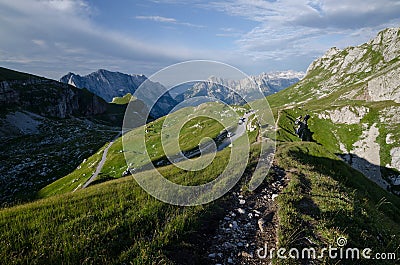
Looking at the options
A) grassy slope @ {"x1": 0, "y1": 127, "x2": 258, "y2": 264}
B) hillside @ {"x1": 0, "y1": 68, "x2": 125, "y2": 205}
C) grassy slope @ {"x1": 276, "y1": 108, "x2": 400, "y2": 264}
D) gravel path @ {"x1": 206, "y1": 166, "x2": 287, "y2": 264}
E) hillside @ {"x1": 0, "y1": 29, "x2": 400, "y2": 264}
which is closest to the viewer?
grassy slope @ {"x1": 0, "y1": 127, "x2": 258, "y2": 264}

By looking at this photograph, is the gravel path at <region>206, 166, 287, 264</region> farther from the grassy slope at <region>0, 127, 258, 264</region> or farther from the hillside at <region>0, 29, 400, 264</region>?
the grassy slope at <region>0, 127, 258, 264</region>

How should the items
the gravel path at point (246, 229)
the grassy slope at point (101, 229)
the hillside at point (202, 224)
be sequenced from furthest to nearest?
the gravel path at point (246, 229) → the hillside at point (202, 224) → the grassy slope at point (101, 229)

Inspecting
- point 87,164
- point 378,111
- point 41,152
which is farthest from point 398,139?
point 41,152

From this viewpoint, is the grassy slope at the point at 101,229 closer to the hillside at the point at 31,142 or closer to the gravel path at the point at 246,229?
the gravel path at the point at 246,229

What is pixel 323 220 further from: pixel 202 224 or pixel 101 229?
pixel 101 229

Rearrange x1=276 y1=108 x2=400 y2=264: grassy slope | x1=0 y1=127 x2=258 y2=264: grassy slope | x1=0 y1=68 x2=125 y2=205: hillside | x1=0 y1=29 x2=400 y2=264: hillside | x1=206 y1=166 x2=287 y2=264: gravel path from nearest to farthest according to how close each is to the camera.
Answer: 1. x1=0 y1=127 x2=258 y2=264: grassy slope
2. x1=0 y1=29 x2=400 y2=264: hillside
3. x1=206 y1=166 x2=287 y2=264: gravel path
4. x1=276 y1=108 x2=400 y2=264: grassy slope
5. x1=0 y1=68 x2=125 y2=205: hillside

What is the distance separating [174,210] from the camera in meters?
11.9

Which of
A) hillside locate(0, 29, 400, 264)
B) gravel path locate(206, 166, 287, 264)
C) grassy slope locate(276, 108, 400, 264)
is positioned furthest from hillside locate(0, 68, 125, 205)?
grassy slope locate(276, 108, 400, 264)

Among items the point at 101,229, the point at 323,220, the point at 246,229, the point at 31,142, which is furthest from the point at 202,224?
the point at 31,142

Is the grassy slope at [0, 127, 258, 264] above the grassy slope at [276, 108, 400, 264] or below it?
above

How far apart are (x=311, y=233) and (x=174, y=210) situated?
6.75 meters

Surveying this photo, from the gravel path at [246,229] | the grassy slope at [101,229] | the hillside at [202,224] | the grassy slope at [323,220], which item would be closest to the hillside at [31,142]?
the grassy slope at [101,229]

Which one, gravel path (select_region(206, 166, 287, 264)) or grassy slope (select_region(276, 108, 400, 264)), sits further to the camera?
grassy slope (select_region(276, 108, 400, 264))

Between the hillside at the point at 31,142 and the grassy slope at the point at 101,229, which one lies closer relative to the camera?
the grassy slope at the point at 101,229
